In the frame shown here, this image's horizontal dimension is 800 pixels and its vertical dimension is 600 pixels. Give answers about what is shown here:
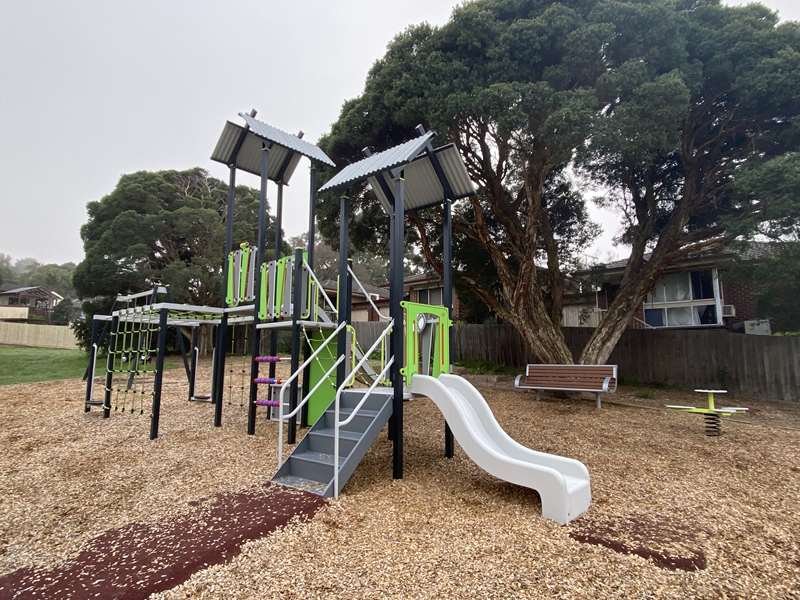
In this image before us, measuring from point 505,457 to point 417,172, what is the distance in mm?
4351

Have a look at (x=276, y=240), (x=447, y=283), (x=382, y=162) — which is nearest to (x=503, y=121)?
(x=382, y=162)

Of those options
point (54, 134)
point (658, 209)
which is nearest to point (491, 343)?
point (658, 209)

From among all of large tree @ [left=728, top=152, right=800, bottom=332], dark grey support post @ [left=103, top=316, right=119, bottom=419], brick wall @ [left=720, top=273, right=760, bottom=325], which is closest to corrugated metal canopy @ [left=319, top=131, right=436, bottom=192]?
dark grey support post @ [left=103, top=316, right=119, bottom=419]

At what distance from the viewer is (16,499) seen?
4.07m

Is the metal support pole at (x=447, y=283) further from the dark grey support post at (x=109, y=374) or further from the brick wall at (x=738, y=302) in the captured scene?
Result: the brick wall at (x=738, y=302)

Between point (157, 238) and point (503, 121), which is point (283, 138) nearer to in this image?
point (503, 121)

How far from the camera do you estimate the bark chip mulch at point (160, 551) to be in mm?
2493

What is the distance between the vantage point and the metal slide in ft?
11.5

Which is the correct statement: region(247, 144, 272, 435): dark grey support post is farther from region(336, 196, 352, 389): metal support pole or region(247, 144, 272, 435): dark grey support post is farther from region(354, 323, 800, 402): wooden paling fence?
region(354, 323, 800, 402): wooden paling fence

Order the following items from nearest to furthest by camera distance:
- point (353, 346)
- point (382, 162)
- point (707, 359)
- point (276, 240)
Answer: point (382, 162)
point (353, 346)
point (276, 240)
point (707, 359)

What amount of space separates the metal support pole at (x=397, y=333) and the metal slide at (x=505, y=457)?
23 cm

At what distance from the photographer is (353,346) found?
595 centimetres

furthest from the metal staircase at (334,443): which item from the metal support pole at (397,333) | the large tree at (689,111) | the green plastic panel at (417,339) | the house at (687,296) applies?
the house at (687,296)

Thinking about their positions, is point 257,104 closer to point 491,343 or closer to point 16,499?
point 16,499
